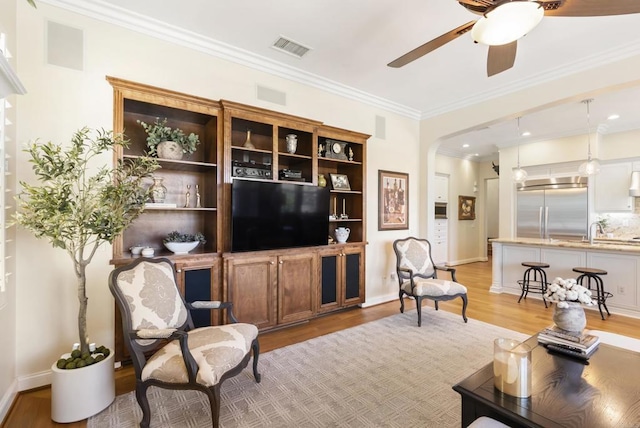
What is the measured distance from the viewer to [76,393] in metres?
1.97

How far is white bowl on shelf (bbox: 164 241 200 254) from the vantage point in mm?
2883

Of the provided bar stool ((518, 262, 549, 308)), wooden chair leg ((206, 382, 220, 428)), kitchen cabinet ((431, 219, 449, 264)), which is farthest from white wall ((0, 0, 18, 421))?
kitchen cabinet ((431, 219, 449, 264))

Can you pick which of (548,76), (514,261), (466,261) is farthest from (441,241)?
(548,76)

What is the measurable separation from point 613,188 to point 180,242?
7.84m

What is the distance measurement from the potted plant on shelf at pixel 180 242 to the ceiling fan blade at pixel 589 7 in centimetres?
327

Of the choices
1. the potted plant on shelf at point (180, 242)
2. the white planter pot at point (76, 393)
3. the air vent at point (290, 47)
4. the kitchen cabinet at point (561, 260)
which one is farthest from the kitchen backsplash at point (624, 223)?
the white planter pot at point (76, 393)

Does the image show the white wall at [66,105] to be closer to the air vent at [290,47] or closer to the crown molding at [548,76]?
the air vent at [290,47]

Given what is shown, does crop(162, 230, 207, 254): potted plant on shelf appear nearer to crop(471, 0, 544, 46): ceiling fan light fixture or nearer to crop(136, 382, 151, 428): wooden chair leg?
crop(136, 382, 151, 428): wooden chair leg

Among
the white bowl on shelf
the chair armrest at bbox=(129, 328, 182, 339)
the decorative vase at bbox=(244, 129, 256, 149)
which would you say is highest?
the decorative vase at bbox=(244, 129, 256, 149)

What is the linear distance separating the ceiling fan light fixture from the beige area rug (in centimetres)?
252

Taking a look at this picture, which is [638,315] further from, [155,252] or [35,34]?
[35,34]

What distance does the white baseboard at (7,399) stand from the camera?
1982mm

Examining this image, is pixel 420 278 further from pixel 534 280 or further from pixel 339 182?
pixel 534 280

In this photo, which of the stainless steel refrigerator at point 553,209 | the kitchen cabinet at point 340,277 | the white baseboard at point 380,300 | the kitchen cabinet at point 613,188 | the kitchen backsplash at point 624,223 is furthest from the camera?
the stainless steel refrigerator at point 553,209
